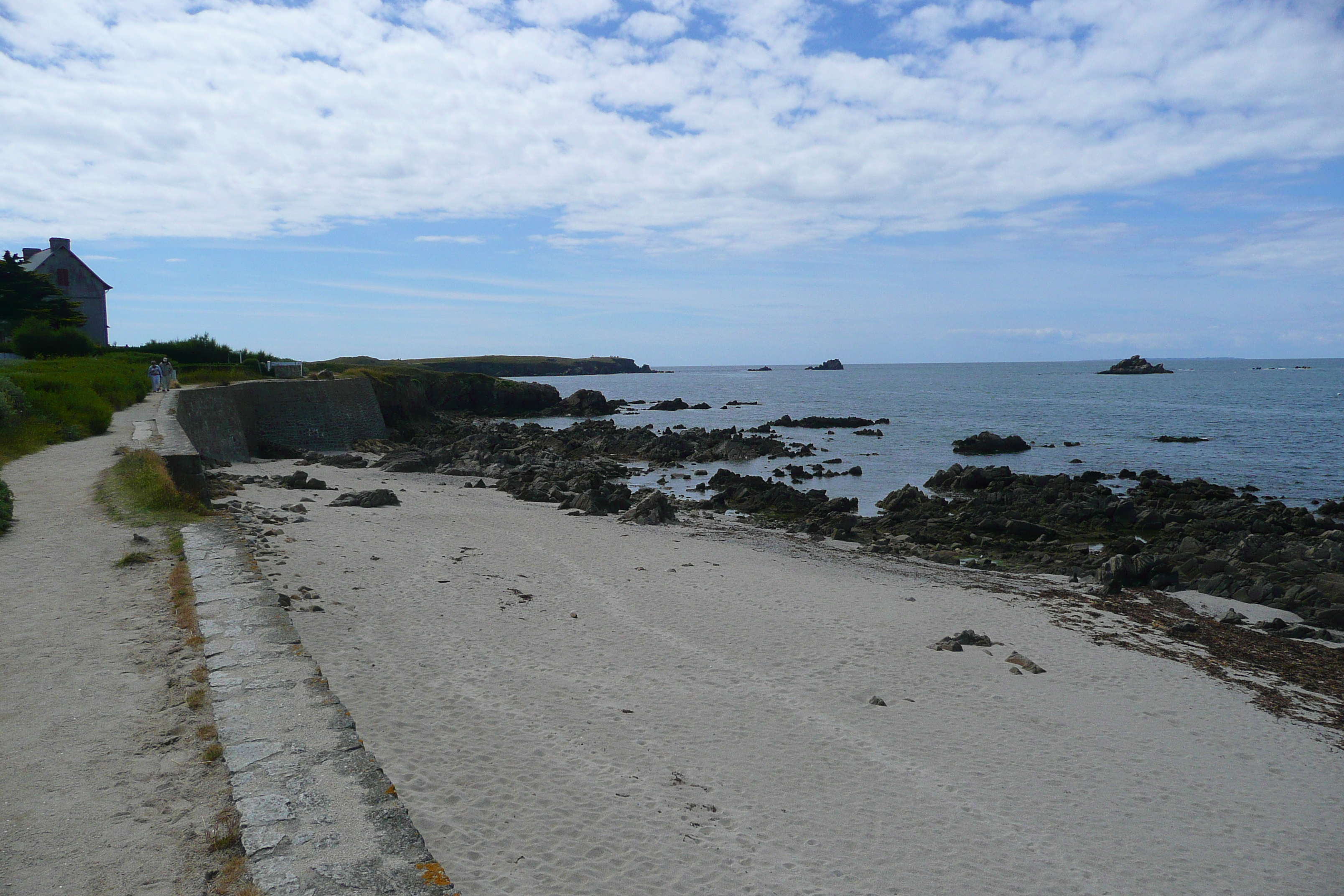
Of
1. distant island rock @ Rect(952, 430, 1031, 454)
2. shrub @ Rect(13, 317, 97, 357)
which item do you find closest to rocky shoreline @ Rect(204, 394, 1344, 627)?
distant island rock @ Rect(952, 430, 1031, 454)

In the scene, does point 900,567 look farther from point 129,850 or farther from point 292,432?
point 292,432

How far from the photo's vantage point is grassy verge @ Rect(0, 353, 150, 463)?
16953mm

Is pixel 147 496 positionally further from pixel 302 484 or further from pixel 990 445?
pixel 990 445

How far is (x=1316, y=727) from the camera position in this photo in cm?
→ 916

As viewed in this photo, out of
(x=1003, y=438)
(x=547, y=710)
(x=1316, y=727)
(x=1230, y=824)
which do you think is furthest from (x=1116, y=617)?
(x=1003, y=438)

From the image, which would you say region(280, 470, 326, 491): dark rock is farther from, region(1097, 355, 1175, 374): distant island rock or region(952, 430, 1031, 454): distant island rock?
region(1097, 355, 1175, 374): distant island rock

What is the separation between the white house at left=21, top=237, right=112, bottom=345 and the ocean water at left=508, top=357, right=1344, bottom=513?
29.7 metres

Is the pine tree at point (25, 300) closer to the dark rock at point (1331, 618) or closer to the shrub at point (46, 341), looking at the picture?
the shrub at point (46, 341)

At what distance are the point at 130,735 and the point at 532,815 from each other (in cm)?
268

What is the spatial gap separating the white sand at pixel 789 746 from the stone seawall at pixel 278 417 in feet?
49.5

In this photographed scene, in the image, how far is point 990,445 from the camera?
41.5 m

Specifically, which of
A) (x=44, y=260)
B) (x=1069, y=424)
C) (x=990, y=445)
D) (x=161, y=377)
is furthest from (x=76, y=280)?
(x=1069, y=424)

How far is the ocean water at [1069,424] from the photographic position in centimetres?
3391

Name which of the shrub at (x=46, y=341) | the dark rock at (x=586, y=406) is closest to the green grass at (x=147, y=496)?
the shrub at (x=46, y=341)
